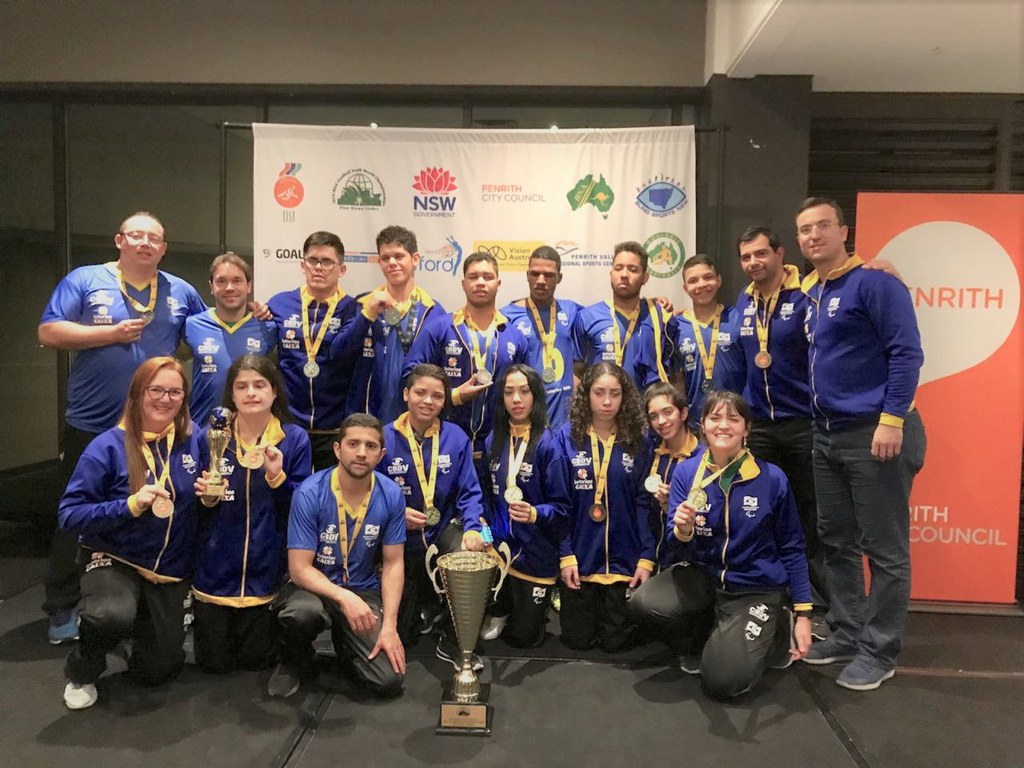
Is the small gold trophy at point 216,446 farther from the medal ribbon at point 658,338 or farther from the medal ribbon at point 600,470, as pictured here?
the medal ribbon at point 658,338

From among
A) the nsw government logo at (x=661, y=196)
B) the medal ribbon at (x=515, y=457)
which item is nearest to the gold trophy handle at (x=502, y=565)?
the medal ribbon at (x=515, y=457)

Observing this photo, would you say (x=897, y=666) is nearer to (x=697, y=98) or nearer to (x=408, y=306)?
(x=408, y=306)

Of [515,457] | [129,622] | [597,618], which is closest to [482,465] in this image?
[515,457]

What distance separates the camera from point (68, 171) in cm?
559

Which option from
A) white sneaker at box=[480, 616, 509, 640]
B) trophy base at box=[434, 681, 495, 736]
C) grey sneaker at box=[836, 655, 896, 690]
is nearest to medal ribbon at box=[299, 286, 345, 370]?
white sneaker at box=[480, 616, 509, 640]

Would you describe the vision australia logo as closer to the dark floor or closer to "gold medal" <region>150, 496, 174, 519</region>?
the dark floor

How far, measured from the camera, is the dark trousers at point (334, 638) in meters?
→ 3.09

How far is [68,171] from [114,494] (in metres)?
3.63

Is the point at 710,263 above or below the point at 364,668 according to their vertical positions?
above

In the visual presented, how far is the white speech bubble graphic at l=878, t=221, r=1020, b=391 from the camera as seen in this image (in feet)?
14.0

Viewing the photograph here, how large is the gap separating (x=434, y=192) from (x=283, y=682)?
324 centimetres

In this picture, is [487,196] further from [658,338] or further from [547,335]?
[658,338]

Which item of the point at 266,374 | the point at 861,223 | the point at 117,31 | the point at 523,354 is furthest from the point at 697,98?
the point at 117,31

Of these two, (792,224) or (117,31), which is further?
(117,31)
